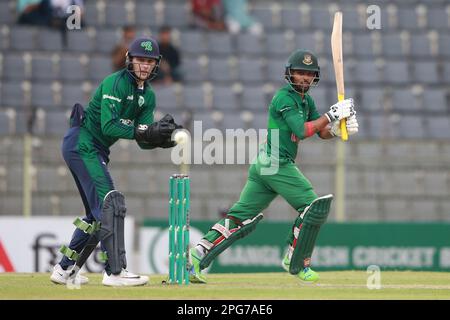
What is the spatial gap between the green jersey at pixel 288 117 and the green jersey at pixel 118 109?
1.01 m

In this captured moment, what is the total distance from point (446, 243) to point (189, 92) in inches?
165

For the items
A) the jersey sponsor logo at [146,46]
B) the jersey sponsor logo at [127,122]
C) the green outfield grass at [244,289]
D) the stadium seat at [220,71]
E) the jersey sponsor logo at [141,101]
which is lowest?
the green outfield grass at [244,289]

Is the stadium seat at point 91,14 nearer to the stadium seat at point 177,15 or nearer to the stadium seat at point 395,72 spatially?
the stadium seat at point 177,15

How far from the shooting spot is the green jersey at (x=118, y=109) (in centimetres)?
938

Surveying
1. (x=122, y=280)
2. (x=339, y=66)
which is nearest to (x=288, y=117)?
(x=339, y=66)

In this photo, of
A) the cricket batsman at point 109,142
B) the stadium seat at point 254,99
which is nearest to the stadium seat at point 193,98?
the stadium seat at point 254,99

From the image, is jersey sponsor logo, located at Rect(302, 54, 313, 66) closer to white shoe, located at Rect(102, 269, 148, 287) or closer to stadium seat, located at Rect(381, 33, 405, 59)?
white shoe, located at Rect(102, 269, 148, 287)

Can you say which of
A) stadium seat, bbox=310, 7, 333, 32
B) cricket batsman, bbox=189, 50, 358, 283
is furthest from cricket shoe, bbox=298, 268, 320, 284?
stadium seat, bbox=310, 7, 333, 32

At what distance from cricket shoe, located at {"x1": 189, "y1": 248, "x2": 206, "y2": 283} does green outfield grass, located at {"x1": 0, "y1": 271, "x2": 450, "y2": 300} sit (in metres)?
0.15

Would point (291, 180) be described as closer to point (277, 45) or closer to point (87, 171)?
point (87, 171)

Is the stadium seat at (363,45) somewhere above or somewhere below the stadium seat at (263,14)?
below

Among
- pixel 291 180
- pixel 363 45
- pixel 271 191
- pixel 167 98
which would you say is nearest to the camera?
pixel 291 180

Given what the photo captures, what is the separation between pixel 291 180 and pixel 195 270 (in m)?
1.08

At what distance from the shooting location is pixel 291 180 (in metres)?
9.89
